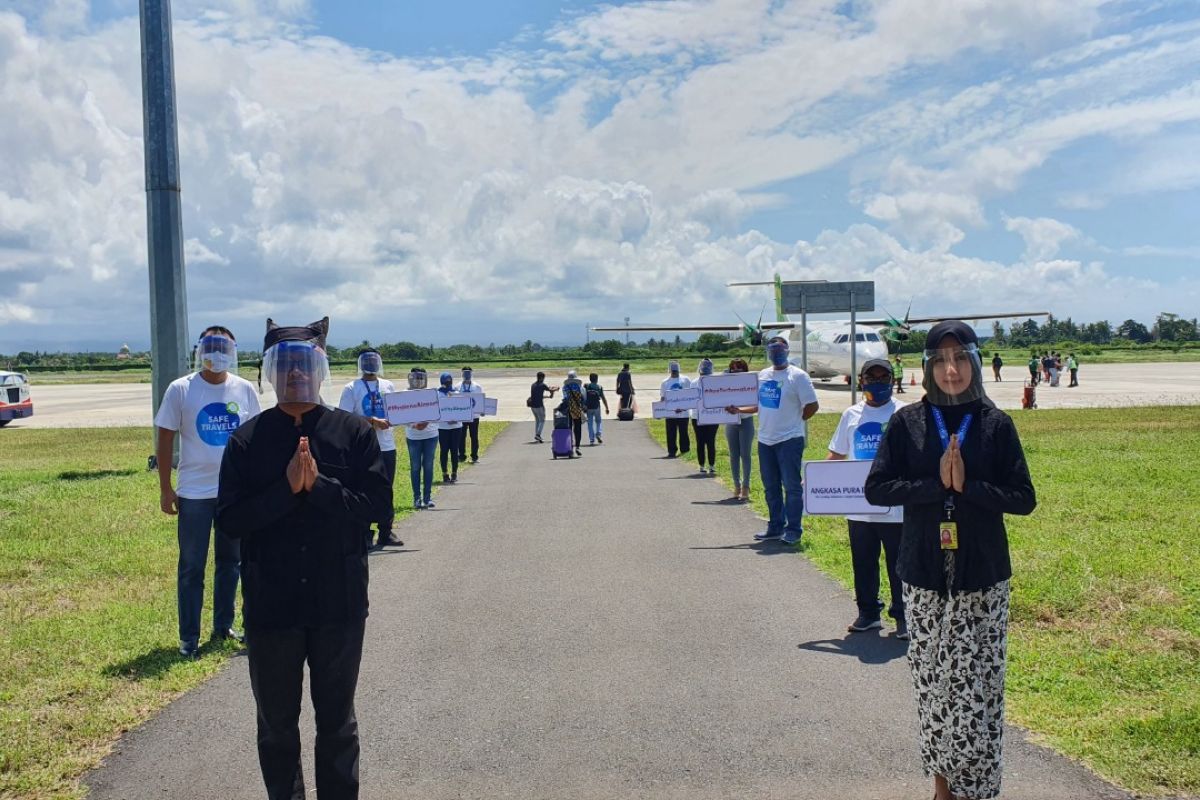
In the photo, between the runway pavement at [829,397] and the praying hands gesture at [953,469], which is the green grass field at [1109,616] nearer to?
the praying hands gesture at [953,469]

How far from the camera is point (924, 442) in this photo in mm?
4062

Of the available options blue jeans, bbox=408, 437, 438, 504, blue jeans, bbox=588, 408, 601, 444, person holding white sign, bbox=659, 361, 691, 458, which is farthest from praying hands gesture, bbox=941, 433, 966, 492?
blue jeans, bbox=588, 408, 601, 444

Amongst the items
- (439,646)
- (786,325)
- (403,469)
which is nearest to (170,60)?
(403,469)

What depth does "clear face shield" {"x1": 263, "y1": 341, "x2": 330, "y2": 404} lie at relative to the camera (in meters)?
A: 3.80

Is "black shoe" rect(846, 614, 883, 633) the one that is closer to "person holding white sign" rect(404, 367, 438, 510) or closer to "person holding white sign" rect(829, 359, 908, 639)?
"person holding white sign" rect(829, 359, 908, 639)

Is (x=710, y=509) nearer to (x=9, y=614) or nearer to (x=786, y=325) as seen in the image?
(x=9, y=614)

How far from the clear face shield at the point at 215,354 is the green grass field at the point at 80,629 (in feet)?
6.36

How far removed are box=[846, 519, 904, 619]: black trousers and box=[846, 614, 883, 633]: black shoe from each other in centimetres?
3

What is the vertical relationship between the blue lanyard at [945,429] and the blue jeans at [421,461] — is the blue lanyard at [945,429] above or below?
above

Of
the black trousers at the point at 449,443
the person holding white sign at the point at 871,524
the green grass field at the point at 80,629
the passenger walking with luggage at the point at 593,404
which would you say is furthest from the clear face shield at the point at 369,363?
the passenger walking with luggage at the point at 593,404

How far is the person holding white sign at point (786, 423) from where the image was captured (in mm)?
10336

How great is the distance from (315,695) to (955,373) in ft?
9.14

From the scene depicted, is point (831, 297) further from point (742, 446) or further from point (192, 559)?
point (192, 559)

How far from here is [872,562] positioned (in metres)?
7.18
